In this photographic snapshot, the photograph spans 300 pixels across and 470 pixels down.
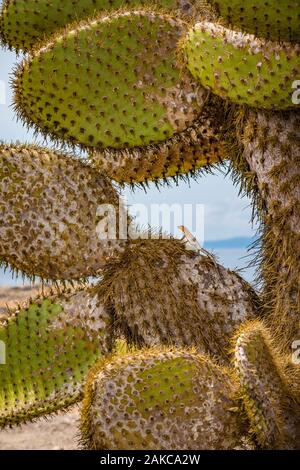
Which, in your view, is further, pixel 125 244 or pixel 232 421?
pixel 125 244

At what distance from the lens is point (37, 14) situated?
2775 millimetres

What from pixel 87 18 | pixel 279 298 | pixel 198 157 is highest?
pixel 87 18

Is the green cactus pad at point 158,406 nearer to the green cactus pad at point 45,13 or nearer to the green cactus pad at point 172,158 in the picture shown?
the green cactus pad at point 172,158

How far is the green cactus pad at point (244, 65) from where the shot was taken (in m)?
2.31

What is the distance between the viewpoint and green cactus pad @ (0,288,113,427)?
278 centimetres

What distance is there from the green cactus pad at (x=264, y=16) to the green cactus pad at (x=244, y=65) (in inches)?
3.1

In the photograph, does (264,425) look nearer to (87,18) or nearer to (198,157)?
(198,157)

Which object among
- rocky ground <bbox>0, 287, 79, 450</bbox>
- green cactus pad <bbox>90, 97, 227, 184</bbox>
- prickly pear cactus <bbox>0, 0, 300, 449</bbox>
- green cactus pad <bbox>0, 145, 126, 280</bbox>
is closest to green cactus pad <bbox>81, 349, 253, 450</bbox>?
prickly pear cactus <bbox>0, 0, 300, 449</bbox>

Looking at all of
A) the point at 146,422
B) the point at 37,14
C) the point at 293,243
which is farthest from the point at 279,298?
the point at 37,14

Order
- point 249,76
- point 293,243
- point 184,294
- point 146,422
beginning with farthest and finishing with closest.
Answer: point 184,294 < point 293,243 < point 249,76 < point 146,422

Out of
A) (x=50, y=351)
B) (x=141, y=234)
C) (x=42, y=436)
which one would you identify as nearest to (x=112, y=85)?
(x=141, y=234)

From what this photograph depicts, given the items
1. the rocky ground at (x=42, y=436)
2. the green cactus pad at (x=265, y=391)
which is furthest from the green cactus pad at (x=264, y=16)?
the rocky ground at (x=42, y=436)

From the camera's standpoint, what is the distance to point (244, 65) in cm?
235

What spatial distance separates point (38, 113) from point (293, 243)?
69 centimetres
